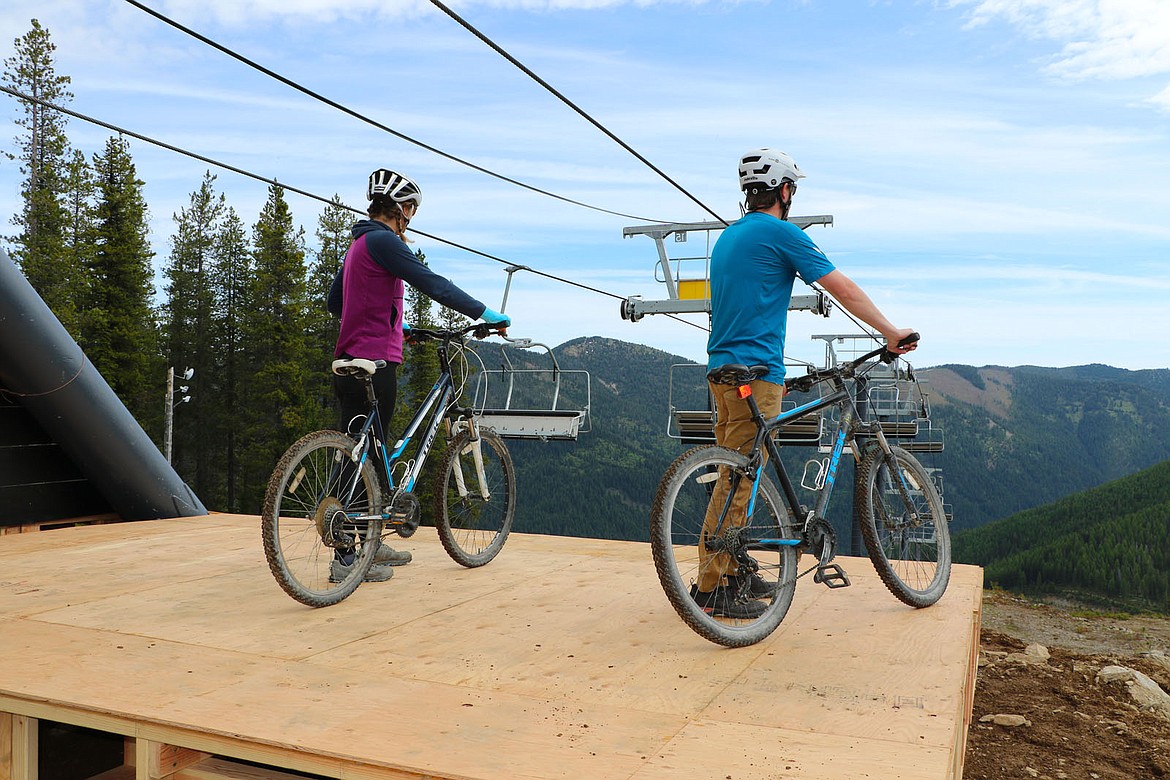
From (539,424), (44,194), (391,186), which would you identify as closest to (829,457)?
(391,186)

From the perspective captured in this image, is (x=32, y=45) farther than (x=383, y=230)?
Yes

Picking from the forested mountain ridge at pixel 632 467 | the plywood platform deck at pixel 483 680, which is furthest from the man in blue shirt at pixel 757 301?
the forested mountain ridge at pixel 632 467

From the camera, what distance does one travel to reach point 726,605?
3.41 m

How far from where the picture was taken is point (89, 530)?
6.44 metres

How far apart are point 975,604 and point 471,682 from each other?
2331 mm

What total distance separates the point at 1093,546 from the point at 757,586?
306 feet

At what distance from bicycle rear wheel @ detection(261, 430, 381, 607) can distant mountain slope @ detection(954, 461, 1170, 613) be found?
2668 inches

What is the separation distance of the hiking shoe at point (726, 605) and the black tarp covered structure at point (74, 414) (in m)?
4.88

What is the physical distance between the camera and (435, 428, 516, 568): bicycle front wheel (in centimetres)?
473

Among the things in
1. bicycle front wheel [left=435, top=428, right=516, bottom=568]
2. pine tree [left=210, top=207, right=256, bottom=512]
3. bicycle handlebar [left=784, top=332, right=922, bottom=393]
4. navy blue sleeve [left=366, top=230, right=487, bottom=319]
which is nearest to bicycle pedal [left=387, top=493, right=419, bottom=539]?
bicycle front wheel [left=435, top=428, right=516, bottom=568]

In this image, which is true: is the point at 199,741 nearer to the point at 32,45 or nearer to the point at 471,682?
the point at 471,682

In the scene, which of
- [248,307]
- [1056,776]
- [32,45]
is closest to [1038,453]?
[248,307]

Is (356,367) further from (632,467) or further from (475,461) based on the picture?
(632,467)

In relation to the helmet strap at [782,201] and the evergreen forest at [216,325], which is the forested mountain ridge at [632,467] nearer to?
the evergreen forest at [216,325]
